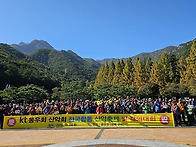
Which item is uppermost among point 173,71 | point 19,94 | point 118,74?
point 118,74

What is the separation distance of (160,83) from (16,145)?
45.6m

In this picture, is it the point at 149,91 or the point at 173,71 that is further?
the point at 173,71

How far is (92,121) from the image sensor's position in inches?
531

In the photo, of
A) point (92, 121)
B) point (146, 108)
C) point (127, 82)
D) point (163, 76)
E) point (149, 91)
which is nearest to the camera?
point (92, 121)

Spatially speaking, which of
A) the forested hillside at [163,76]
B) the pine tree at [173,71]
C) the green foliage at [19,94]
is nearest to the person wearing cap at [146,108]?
the green foliage at [19,94]

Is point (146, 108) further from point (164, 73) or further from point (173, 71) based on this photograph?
point (173, 71)

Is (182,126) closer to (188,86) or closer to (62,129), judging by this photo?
Answer: (62,129)

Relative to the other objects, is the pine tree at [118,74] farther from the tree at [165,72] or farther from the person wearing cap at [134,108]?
the person wearing cap at [134,108]

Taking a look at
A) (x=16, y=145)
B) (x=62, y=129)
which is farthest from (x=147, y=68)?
(x=16, y=145)

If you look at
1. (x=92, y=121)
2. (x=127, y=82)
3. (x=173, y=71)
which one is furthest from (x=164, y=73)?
(x=92, y=121)

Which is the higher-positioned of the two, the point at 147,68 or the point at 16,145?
the point at 147,68

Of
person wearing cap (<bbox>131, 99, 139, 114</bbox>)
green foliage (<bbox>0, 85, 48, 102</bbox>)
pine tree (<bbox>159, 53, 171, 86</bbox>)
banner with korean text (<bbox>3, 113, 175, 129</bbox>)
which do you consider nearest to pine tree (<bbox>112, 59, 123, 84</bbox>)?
pine tree (<bbox>159, 53, 171, 86</bbox>)

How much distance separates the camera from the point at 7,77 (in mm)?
68000

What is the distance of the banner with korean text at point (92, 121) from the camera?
1293cm
